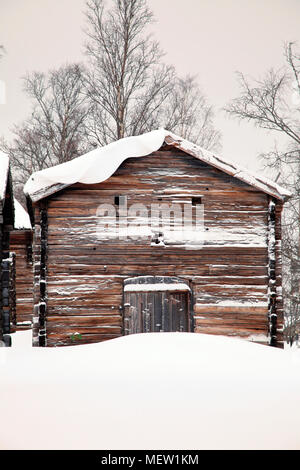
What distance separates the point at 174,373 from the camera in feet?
20.2

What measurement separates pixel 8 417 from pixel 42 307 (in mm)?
5119

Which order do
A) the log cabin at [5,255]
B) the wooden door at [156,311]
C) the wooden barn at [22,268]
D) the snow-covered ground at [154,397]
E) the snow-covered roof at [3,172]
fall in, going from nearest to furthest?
the snow-covered ground at [154,397] < the snow-covered roof at [3,172] < the wooden door at [156,311] < the log cabin at [5,255] < the wooden barn at [22,268]

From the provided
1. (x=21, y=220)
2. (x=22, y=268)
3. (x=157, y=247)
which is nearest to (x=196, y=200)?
(x=157, y=247)

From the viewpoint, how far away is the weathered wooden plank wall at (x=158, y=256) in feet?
31.8

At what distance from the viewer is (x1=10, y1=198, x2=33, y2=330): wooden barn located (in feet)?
51.4

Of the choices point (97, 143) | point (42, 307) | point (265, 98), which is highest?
point (265, 98)

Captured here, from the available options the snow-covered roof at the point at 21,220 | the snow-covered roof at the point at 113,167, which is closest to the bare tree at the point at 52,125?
the snow-covered roof at the point at 21,220

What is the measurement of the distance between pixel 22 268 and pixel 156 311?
7907 mm

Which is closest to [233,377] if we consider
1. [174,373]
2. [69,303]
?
[174,373]

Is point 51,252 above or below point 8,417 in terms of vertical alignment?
above

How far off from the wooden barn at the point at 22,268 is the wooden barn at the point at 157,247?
246 inches

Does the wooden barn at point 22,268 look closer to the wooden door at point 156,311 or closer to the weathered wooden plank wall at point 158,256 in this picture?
the weathered wooden plank wall at point 158,256

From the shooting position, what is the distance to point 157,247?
9953 millimetres
